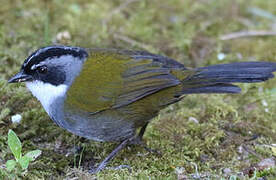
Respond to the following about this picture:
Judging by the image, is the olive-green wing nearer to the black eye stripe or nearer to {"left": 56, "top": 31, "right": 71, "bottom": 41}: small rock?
the black eye stripe

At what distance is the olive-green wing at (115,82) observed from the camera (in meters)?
3.77

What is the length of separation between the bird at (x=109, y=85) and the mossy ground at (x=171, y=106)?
1.38ft

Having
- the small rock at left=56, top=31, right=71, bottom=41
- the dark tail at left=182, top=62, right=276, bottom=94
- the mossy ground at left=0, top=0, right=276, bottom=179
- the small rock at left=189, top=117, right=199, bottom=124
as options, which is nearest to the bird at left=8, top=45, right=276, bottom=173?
the dark tail at left=182, top=62, right=276, bottom=94

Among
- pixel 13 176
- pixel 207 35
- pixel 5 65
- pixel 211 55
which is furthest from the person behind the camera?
pixel 207 35

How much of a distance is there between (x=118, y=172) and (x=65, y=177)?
47 cm

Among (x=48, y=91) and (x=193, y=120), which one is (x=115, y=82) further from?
(x=193, y=120)

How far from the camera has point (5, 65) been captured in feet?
16.8

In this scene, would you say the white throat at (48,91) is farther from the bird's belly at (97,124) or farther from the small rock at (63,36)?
the small rock at (63,36)

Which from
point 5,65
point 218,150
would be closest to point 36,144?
point 5,65

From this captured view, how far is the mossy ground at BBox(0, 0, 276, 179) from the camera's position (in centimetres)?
397

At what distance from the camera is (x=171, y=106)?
5027mm

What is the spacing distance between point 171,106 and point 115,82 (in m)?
1.37

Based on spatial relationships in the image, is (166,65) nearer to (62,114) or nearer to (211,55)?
(62,114)

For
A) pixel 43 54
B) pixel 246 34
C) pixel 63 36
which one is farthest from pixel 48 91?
pixel 246 34
